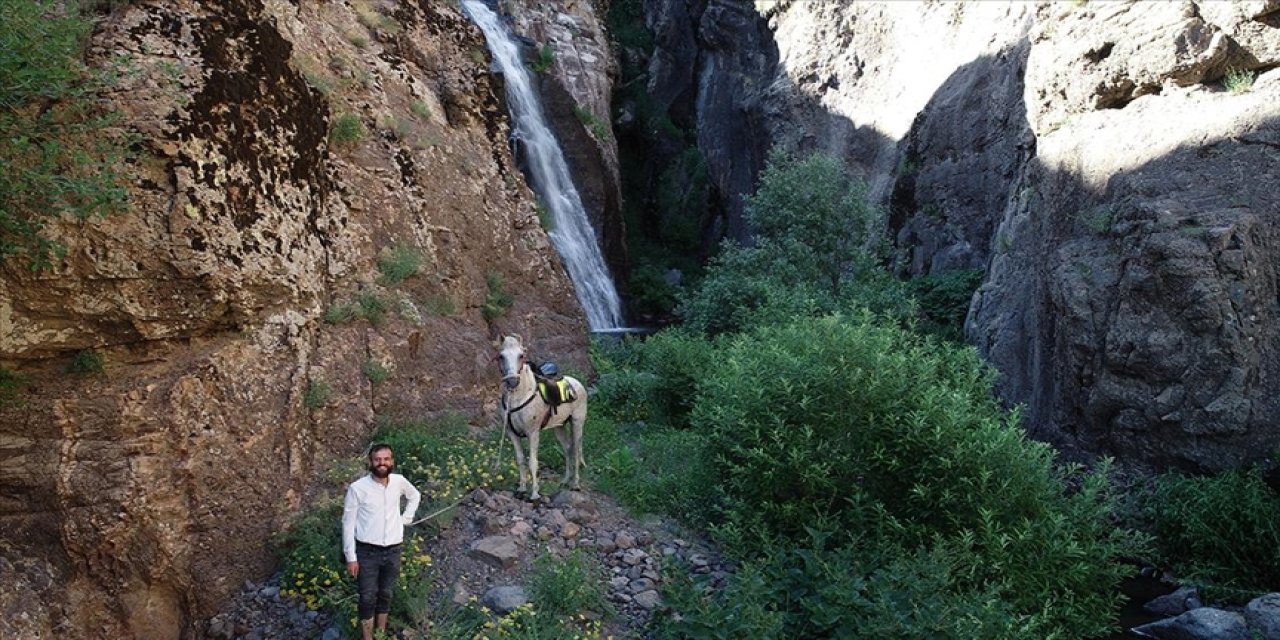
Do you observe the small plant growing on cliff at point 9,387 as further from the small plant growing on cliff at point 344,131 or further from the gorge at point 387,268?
the small plant growing on cliff at point 344,131

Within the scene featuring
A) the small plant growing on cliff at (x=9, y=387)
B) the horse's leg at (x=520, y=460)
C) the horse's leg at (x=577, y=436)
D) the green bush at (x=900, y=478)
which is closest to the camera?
the small plant growing on cliff at (x=9, y=387)

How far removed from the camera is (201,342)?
25.6 feet

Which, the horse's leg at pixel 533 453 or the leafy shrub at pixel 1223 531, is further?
the leafy shrub at pixel 1223 531

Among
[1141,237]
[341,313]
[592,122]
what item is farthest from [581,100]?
[1141,237]

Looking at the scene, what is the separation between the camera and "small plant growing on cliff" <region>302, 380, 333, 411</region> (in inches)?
347

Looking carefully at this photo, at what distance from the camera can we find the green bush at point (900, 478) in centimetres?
789

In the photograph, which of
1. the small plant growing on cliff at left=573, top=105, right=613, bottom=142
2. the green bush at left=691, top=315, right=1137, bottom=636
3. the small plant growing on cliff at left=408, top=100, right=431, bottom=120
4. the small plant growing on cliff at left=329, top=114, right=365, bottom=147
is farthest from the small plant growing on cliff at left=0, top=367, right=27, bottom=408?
the small plant growing on cliff at left=573, top=105, right=613, bottom=142

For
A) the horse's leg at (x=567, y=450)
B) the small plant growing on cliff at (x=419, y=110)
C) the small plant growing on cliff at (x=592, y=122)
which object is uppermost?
the small plant growing on cliff at (x=592, y=122)

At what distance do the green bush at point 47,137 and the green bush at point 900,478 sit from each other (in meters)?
6.56

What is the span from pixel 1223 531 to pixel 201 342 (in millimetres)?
11727

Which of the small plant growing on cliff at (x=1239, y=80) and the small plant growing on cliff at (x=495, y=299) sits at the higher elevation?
the small plant growing on cliff at (x=1239, y=80)

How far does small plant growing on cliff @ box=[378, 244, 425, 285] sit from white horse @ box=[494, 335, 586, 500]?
324cm

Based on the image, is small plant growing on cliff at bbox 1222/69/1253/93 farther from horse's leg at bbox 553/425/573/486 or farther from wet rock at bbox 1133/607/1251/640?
horse's leg at bbox 553/425/573/486

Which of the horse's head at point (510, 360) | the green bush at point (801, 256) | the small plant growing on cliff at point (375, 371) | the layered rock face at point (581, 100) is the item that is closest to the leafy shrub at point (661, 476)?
the horse's head at point (510, 360)
